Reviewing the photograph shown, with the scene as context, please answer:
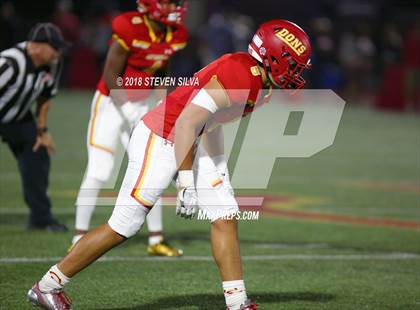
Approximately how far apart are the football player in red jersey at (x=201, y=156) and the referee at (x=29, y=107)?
3.13 m

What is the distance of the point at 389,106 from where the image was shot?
2586 cm

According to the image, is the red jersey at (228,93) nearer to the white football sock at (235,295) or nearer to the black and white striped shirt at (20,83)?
the white football sock at (235,295)

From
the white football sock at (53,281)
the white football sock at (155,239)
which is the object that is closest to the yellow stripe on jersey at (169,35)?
the white football sock at (155,239)

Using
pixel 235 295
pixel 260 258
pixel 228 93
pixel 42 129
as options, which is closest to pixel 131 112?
pixel 42 129

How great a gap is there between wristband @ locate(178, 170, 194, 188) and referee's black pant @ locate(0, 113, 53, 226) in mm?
3743

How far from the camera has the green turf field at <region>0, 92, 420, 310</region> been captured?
6.67 metres

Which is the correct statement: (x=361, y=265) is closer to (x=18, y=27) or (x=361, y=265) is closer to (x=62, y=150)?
(x=62, y=150)

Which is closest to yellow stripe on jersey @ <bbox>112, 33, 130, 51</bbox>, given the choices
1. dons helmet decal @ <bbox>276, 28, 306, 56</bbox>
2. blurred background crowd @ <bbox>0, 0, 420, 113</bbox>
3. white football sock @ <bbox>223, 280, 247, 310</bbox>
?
dons helmet decal @ <bbox>276, 28, 306, 56</bbox>

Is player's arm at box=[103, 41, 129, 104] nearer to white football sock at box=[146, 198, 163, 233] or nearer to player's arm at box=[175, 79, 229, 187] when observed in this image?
white football sock at box=[146, 198, 163, 233]

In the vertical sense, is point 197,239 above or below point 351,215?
above

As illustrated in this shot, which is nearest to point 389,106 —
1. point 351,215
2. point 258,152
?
point 258,152

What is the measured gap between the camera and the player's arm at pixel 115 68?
814 cm

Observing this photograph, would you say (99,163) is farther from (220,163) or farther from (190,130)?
(190,130)

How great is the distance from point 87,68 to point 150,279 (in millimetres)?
21841
